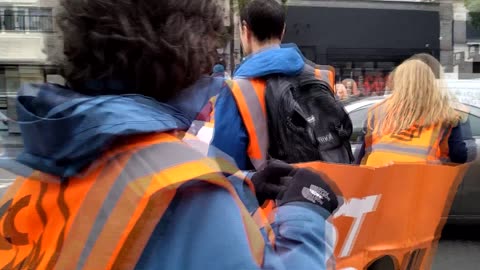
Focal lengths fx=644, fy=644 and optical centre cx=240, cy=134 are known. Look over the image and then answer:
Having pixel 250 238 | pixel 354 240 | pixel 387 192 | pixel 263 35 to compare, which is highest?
pixel 263 35

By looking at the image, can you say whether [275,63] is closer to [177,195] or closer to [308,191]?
[308,191]

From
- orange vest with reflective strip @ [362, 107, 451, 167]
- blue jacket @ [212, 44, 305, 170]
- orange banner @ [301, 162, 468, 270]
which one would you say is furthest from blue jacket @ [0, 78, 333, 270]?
orange vest with reflective strip @ [362, 107, 451, 167]

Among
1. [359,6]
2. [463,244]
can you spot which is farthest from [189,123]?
[359,6]

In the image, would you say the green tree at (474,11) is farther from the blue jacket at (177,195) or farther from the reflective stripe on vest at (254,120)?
the blue jacket at (177,195)

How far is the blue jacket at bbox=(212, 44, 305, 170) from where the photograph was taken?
2.44 meters

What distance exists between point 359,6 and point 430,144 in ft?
68.1

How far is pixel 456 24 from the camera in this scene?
24.6 m

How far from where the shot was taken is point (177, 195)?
105cm

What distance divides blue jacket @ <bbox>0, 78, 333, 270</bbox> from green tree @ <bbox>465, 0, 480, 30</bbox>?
21.1 metres

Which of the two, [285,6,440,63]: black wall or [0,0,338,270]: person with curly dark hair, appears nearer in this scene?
[0,0,338,270]: person with curly dark hair

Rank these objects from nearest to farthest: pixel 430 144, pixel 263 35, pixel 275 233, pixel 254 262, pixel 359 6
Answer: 1. pixel 254 262
2. pixel 275 233
3. pixel 263 35
4. pixel 430 144
5. pixel 359 6

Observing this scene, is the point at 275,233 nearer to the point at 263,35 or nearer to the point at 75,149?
the point at 75,149

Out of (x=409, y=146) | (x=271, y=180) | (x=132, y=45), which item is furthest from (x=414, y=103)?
(x=132, y=45)

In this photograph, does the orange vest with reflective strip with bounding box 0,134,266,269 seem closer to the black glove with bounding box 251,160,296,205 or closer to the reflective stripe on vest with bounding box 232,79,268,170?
the black glove with bounding box 251,160,296,205
